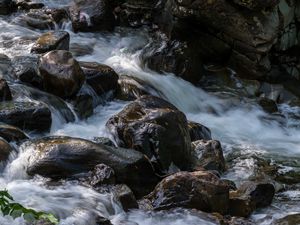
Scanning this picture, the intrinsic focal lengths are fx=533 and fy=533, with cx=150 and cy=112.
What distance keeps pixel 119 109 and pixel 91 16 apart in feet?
14.1

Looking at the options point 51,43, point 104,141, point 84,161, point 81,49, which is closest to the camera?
point 84,161

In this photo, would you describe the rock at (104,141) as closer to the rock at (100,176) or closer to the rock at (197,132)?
the rock at (100,176)

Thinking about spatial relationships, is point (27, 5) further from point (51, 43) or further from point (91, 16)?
point (51, 43)

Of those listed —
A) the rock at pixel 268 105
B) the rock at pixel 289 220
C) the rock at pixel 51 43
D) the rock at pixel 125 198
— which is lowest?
the rock at pixel 268 105

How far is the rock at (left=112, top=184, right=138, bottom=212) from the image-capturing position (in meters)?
6.22

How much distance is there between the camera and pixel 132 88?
1024cm

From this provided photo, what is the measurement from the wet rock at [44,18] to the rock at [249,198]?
7420 mm

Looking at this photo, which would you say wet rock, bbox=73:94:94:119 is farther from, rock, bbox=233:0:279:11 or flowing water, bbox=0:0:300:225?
rock, bbox=233:0:279:11

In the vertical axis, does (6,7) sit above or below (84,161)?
above

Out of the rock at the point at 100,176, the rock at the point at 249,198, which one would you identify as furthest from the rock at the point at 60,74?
the rock at the point at 249,198

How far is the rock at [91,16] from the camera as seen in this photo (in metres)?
13.0

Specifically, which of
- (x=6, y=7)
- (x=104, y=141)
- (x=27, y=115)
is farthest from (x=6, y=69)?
(x=6, y=7)

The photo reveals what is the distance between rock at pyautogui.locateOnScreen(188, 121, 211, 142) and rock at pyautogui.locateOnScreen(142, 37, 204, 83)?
2733 mm

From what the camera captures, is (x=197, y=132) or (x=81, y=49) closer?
(x=197, y=132)
